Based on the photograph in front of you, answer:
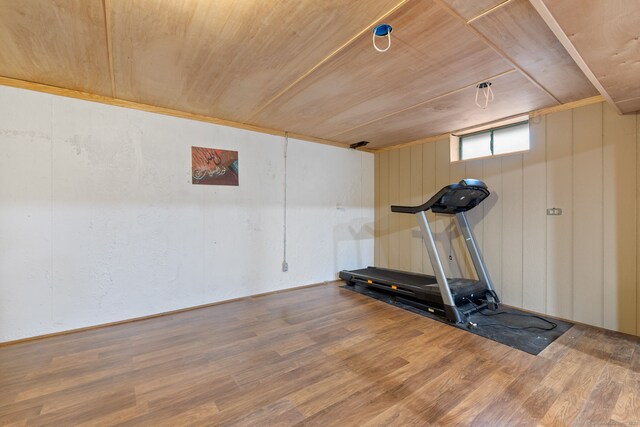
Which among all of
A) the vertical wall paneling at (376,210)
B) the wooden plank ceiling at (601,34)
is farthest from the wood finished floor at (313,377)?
the vertical wall paneling at (376,210)

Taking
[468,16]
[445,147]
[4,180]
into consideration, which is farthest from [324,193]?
[4,180]

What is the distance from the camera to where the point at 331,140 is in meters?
4.43

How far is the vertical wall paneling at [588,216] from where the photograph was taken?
2.67 metres

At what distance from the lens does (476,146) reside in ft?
12.5

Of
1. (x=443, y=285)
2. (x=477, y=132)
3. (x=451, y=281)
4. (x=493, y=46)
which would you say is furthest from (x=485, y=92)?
(x=451, y=281)

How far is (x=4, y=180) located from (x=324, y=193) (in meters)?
3.50

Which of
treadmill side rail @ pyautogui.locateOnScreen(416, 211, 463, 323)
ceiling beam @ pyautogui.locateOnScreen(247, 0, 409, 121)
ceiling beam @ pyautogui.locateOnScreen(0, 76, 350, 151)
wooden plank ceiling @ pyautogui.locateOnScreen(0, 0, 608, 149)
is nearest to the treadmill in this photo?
treadmill side rail @ pyautogui.locateOnScreen(416, 211, 463, 323)

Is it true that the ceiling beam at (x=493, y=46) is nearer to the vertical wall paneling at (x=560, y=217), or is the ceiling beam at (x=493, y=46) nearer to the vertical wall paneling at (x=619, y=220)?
the vertical wall paneling at (x=560, y=217)

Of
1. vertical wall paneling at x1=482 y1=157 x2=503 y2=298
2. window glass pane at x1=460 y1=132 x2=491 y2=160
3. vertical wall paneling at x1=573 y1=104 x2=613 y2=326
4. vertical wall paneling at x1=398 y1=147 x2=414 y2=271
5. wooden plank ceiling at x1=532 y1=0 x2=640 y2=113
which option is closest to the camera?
wooden plank ceiling at x1=532 y1=0 x2=640 y2=113

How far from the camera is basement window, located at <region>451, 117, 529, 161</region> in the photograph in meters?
3.31

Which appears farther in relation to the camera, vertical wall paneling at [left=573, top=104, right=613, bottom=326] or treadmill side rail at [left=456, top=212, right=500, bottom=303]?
treadmill side rail at [left=456, top=212, right=500, bottom=303]

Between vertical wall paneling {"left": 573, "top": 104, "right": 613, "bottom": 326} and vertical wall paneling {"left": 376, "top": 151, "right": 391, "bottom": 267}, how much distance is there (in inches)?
96.1

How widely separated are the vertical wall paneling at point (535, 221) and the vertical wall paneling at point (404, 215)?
5.04 ft

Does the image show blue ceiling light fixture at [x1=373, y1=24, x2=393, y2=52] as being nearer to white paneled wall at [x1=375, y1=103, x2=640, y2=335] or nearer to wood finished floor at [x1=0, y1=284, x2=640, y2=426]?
wood finished floor at [x1=0, y1=284, x2=640, y2=426]
